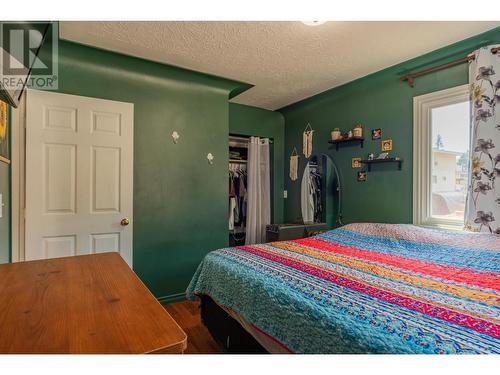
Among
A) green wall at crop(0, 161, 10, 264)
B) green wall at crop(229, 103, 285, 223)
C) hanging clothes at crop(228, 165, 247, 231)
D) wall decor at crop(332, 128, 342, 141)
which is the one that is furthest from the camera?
green wall at crop(229, 103, 285, 223)

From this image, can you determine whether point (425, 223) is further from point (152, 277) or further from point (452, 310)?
point (152, 277)

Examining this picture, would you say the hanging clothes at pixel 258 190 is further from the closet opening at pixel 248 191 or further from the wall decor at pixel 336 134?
the wall decor at pixel 336 134

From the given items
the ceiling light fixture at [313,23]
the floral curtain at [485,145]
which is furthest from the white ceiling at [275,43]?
the floral curtain at [485,145]

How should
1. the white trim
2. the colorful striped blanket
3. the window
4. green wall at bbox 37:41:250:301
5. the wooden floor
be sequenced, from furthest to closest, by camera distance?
green wall at bbox 37:41:250:301
the window
the white trim
the wooden floor
the colorful striped blanket

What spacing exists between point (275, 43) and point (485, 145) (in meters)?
1.85

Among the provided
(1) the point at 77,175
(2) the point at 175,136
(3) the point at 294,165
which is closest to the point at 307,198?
(3) the point at 294,165

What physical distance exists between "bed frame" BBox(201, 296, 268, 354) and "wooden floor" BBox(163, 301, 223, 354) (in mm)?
201

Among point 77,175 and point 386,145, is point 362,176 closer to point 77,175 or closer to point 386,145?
point 386,145

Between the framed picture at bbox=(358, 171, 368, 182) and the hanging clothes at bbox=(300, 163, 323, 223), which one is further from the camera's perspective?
the hanging clothes at bbox=(300, 163, 323, 223)

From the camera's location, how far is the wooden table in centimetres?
58

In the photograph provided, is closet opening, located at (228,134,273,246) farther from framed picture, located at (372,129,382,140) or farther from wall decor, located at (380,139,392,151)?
wall decor, located at (380,139,392,151)

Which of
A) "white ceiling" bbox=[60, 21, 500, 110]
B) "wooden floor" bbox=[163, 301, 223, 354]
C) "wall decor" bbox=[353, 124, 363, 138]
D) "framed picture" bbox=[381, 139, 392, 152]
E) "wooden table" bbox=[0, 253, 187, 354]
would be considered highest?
"white ceiling" bbox=[60, 21, 500, 110]

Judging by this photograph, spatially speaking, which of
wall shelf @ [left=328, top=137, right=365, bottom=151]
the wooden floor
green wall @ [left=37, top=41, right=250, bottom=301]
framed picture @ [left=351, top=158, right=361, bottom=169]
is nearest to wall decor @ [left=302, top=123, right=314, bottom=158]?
wall shelf @ [left=328, top=137, right=365, bottom=151]

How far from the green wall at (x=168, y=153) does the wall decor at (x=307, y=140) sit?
1224mm
